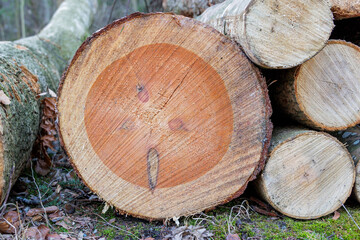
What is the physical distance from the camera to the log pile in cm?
177

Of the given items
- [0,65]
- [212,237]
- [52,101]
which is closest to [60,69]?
[52,101]

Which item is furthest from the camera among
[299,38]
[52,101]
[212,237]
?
[52,101]

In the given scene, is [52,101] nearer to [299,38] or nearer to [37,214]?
[37,214]

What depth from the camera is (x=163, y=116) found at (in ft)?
6.17

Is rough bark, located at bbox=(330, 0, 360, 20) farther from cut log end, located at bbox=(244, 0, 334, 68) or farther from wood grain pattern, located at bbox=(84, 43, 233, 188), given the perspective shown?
wood grain pattern, located at bbox=(84, 43, 233, 188)

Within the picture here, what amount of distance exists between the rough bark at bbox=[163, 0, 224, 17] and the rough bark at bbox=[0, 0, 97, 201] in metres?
1.56

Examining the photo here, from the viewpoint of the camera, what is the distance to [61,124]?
187 cm

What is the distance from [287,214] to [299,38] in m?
1.13

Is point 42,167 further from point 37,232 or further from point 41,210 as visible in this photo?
point 37,232

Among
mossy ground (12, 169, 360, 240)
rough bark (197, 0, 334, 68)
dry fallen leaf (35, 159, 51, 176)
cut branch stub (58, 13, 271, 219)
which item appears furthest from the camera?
dry fallen leaf (35, 159, 51, 176)

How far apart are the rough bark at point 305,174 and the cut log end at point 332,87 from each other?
14 cm

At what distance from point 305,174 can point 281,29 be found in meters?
0.95

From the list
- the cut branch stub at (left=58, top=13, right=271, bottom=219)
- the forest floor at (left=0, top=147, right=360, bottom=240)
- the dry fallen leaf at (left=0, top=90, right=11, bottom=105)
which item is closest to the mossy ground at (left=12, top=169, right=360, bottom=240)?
the forest floor at (left=0, top=147, right=360, bottom=240)

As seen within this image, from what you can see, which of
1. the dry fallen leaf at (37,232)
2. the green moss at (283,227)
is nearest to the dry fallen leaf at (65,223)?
the dry fallen leaf at (37,232)
